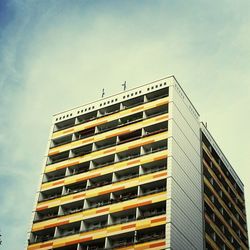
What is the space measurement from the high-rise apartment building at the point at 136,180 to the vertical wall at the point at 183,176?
5.3 inches

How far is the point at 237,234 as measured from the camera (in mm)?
77250

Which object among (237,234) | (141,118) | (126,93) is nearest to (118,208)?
(141,118)

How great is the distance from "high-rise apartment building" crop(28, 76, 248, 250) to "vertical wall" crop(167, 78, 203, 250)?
0.44ft

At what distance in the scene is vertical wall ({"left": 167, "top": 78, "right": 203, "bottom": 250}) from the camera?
56.5 metres

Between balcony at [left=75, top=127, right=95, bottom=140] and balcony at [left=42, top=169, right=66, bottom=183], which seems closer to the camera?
balcony at [left=42, top=169, right=66, bottom=183]

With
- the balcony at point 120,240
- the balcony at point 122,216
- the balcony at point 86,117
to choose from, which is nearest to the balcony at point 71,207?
the balcony at point 122,216

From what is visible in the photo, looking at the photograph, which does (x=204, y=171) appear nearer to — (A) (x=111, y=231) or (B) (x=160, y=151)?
(B) (x=160, y=151)

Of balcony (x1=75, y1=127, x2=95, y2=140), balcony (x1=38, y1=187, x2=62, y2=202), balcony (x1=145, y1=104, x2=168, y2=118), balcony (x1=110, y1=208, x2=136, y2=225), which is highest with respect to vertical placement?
balcony (x1=145, y1=104, x2=168, y2=118)

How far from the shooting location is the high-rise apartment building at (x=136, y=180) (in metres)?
57.9

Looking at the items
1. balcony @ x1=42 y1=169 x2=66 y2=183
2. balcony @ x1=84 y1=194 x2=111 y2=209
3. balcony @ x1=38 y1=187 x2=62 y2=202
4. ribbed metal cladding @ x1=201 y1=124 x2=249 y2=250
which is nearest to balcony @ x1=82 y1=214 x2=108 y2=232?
balcony @ x1=84 y1=194 x2=111 y2=209

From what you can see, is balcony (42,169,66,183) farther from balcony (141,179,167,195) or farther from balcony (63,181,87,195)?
balcony (141,179,167,195)

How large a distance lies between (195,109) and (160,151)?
14485 millimetres

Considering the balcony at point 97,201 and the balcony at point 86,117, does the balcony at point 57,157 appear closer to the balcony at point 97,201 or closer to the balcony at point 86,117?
the balcony at point 86,117

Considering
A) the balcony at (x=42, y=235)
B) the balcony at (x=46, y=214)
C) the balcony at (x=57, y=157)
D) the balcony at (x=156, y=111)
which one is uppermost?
the balcony at (x=156, y=111)
